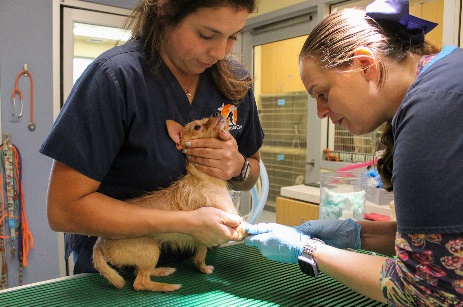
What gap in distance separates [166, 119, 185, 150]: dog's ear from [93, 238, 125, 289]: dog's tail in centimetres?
39

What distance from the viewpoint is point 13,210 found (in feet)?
9.19

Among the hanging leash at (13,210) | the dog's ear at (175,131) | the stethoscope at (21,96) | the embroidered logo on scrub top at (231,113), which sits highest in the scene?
the stethoscope at (21,96)

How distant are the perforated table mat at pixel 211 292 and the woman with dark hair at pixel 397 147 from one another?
12 centimetres

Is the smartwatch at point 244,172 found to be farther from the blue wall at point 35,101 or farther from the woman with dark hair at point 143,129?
the blue wall at point 35,101

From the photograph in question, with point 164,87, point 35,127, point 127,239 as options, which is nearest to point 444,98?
point 164,87

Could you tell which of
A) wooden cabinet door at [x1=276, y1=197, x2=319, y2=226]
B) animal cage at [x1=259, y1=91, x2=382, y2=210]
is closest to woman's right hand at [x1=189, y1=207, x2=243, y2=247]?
wooden cabinet door at [x1=276, y1=197, x2=319, y2=226]

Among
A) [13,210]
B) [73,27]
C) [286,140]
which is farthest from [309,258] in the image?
[286,140]

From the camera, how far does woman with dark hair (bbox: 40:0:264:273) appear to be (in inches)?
40.1

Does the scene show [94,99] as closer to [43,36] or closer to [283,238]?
[283,238]

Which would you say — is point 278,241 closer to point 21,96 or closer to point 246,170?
point 246,170

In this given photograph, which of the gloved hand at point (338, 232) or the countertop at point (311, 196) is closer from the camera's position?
the gloved hand at point (338, 232)

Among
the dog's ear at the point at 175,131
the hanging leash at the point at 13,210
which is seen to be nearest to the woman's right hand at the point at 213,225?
the dog's ear at the point at 175,131

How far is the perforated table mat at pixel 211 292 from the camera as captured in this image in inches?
42.0

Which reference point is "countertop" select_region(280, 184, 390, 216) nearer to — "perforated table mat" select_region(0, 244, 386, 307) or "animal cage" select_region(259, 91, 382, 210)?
"animal cage" select_region(259, 91, 382, 210)
